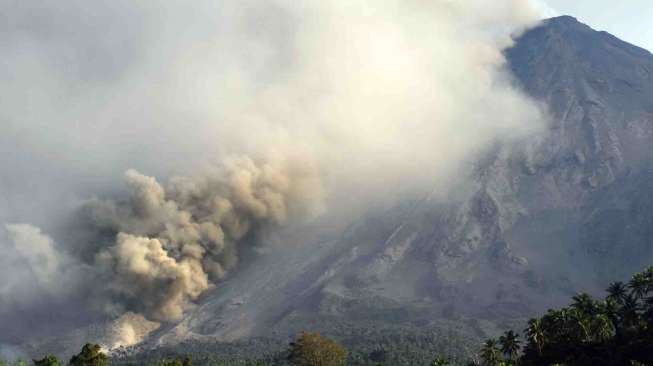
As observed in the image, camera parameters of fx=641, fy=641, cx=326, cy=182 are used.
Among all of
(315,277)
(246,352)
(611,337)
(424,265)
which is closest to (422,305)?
(424,265)

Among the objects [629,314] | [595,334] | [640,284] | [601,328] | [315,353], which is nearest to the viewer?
[601,328]

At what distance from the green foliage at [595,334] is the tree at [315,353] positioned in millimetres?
25871

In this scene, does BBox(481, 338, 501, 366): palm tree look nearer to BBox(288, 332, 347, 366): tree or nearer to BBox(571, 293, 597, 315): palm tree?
BBox(571, 293, 597, 315): palm tree

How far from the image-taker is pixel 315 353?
90312mm

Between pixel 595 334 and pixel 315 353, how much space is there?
1544 inches

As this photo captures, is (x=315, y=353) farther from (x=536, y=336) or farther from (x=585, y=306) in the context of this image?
(x=585, y=306)

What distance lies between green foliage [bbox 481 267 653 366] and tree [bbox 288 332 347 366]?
25871 millimetres

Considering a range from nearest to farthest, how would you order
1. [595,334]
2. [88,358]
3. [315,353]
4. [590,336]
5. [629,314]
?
[629,314] → [595,334] → [590,336] → [88,358] → [315,353]

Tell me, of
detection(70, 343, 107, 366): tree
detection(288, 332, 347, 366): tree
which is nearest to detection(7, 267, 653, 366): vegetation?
detection(70, 343, 107, 366): tree

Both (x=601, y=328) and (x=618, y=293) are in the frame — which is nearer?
(x=601, y=328)

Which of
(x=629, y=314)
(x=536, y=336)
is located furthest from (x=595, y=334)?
(x=536, y=336)

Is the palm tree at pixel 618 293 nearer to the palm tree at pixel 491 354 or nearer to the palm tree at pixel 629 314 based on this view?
the palm tree at pixel 629 314

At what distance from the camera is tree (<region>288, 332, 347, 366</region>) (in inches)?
3556

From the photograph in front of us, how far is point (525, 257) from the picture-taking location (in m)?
191
